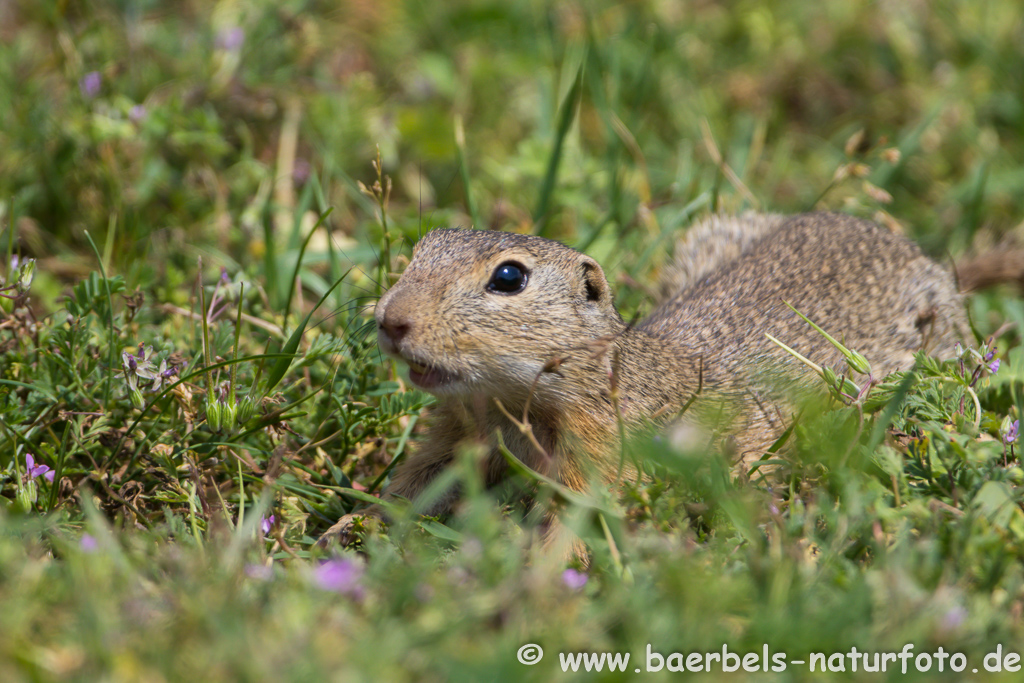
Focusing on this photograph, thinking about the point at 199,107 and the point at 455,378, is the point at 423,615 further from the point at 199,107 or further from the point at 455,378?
the point at 199,107

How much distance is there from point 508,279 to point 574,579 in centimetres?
121

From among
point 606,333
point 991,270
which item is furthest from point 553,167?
point 991,270

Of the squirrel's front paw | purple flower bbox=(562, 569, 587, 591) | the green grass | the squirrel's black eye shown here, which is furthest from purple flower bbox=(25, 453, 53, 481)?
purple flower bbox=(562, 569, 587, 591)

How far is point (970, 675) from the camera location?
2115 millimetres

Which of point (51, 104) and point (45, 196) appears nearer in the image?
point (45, 196)

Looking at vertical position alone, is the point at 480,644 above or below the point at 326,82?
below

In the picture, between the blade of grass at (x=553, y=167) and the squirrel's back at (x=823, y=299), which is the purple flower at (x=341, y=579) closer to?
A: the squirrel's back at (x=823, y=299)

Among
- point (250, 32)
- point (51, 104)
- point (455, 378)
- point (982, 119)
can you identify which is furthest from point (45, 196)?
point (982, 119)

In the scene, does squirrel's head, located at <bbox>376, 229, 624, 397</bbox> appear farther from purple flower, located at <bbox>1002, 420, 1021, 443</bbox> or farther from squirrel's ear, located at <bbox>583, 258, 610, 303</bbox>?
purple flower, located at <bbox>1002, 420, 1021, 443</bbox>

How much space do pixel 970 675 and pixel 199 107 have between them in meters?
4.78

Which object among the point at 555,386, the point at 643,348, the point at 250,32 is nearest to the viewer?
the point at 555,386

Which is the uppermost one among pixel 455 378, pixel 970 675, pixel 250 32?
pixel 250 32

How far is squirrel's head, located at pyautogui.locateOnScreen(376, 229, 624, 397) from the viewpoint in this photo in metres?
3.06

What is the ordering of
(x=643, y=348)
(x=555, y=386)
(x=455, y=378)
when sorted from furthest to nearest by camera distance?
1. (x=643, y=348)
2. (x=555, y=386)
3. (x=455, y=378)
